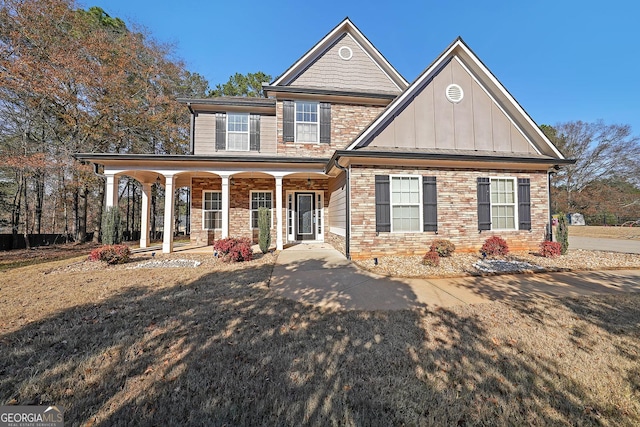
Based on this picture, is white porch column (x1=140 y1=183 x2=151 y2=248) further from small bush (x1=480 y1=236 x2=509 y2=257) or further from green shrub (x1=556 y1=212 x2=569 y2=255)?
green shrub (x1=556 y1=212 x2=569 y2=255)

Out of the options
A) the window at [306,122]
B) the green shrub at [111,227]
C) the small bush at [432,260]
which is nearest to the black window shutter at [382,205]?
the small bush at [432,260]

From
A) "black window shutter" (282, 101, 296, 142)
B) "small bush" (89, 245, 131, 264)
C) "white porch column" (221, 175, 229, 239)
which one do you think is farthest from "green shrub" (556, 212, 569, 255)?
"small bush" (89, 245, 131, 264)

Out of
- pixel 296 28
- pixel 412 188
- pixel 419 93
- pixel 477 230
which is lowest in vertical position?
pixel 477 230

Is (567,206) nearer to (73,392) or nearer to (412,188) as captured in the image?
(412,188)

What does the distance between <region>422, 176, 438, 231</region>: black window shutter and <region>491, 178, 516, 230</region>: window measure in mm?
2206

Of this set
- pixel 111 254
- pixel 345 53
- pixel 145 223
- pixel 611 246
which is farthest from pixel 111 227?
pixel 611 246

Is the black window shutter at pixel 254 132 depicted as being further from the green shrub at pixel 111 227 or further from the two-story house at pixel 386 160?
the green shrub at pixel 111 227

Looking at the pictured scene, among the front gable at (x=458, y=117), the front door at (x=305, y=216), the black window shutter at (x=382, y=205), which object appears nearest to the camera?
the black window shutter at (x=382, y=205)

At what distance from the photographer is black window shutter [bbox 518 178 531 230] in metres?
8.67

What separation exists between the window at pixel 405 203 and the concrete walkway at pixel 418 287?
252 centimetres

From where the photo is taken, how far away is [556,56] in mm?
14070

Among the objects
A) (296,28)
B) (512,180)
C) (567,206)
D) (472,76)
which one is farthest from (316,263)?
(567,206)

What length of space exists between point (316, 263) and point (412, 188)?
391 cm

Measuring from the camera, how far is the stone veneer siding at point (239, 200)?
11.1 m
